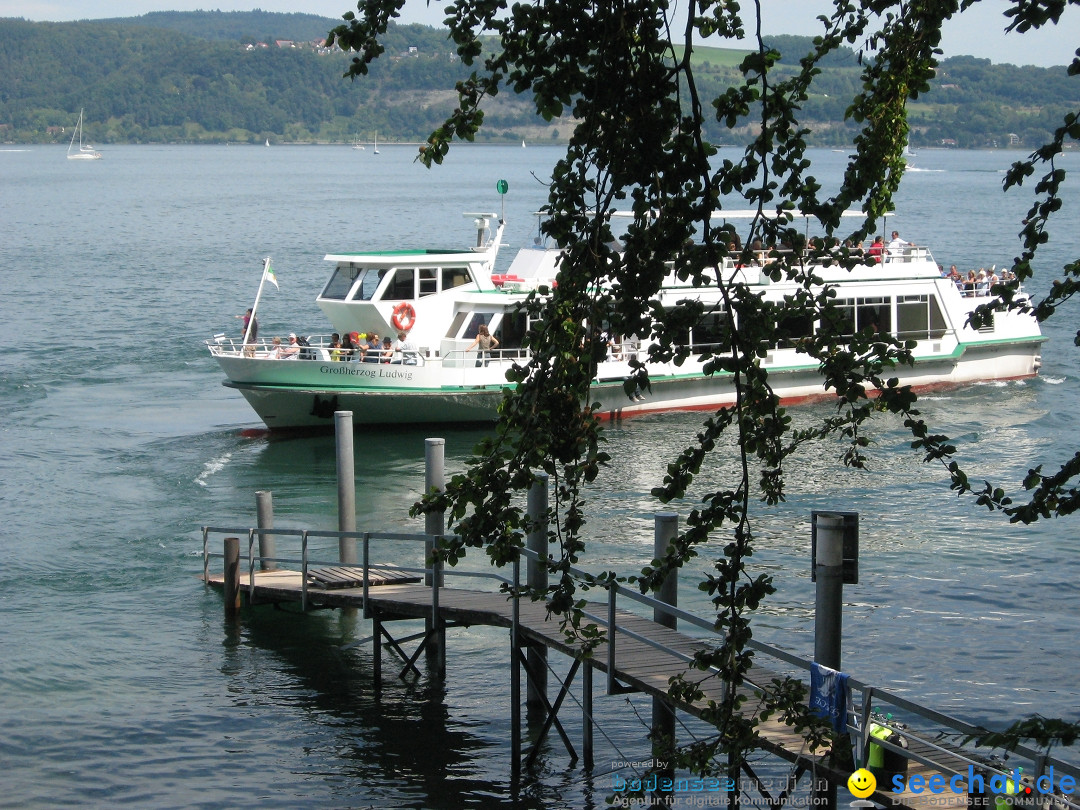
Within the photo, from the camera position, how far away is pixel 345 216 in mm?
104688

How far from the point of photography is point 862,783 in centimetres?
849

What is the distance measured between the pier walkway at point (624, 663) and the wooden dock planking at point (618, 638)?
0.05ft

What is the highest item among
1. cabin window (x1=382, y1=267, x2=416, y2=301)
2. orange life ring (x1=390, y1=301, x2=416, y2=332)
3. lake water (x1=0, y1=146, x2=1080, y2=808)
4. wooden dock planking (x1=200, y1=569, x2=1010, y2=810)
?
cabin window (x1=382, y1=267, x2=416, y2=301)

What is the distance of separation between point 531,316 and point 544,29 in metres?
1.18

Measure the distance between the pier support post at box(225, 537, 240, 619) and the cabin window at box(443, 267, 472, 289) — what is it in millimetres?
13768

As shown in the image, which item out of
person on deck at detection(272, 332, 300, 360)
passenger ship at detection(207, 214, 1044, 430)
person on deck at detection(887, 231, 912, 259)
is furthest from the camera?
person on deck at detection(887, 231, 912, 259)

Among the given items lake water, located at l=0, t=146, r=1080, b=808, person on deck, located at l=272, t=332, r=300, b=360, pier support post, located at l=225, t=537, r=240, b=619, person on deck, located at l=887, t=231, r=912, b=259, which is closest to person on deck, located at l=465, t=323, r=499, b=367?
lake water, located at l=0, t=146, r=1080, b=808

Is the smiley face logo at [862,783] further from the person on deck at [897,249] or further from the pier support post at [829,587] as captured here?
→ the person on deck at [897,249]

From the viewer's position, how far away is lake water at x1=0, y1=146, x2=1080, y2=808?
13.4 metres

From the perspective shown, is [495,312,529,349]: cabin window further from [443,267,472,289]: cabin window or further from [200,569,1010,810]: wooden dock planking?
[200,569,1010,810]: wooden dock planking

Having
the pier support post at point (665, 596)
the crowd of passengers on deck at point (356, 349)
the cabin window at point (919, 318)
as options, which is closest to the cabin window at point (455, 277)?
the crowd of passengers on deck at point (356, 349)

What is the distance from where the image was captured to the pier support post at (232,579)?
17125 mm

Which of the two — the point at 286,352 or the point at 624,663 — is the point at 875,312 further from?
the point at 624,663

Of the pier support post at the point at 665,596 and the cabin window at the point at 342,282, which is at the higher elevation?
the cabin window at the point at 342,282
